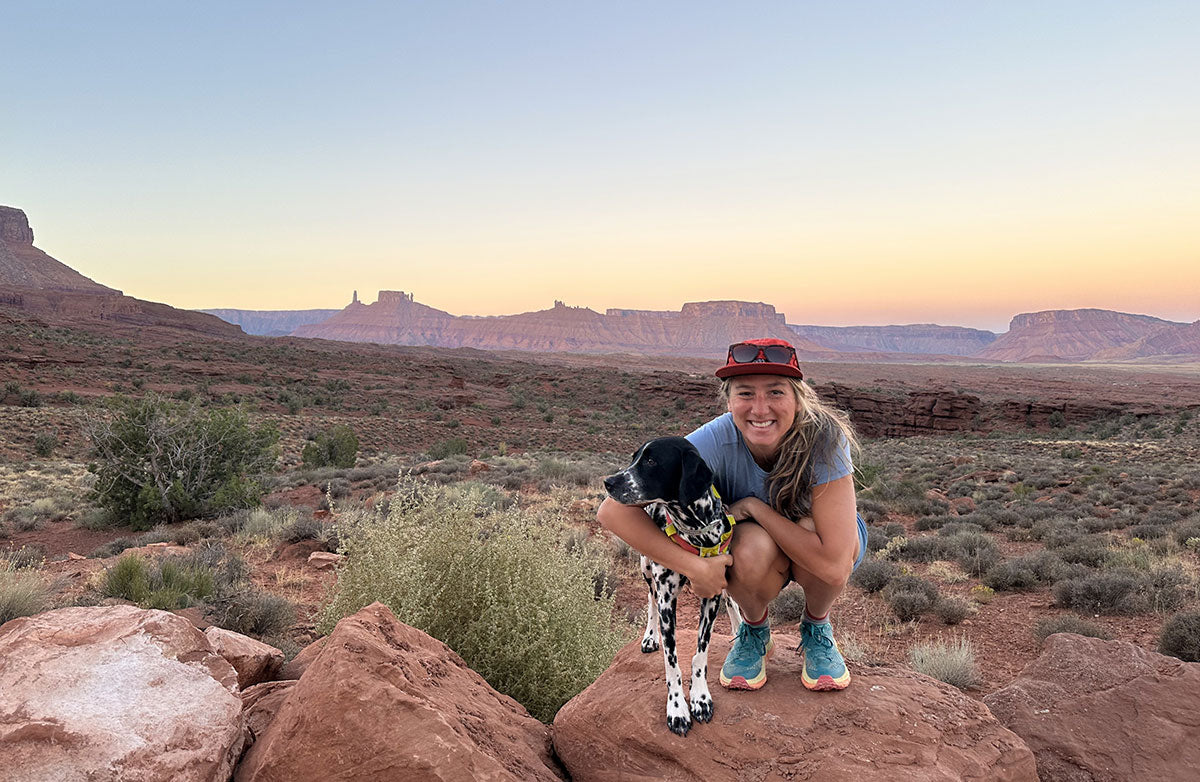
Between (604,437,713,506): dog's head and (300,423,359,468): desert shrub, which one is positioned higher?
(604,437,713,506): dog's head

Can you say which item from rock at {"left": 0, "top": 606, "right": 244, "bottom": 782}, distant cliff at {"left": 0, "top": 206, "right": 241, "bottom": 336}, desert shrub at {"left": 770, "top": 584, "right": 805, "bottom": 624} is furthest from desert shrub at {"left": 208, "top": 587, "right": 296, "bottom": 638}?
distant cliff at {"left": 0, "top": 206, "right": 241, "bottom": 336}

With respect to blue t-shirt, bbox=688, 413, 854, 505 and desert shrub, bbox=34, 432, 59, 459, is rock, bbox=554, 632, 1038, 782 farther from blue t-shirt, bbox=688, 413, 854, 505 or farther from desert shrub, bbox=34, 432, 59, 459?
desert shrub, bbox=34, 432, 59, 459

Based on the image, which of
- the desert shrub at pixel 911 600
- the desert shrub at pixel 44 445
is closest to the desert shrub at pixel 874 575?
the desert shrub at pixel 911 600

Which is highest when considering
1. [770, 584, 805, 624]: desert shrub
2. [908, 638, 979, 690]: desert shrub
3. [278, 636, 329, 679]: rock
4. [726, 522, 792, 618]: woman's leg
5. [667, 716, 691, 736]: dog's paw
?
[726, 522, 792, 618]: woman's leg

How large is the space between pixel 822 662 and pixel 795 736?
413 millimetres

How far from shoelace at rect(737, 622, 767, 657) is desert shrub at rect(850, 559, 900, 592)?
20.1ft

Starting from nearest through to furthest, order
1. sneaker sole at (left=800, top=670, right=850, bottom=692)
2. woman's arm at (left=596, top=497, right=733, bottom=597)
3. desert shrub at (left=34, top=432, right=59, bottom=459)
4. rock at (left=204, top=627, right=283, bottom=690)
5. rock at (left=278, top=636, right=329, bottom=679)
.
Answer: woman's arm at (left=596, top=497, right=733, bottom=597) < sneaker sole at (left=800, top=670, right=850, bottom=692) < rock at (left=204, top=627, right=283, bottom=690) < rock at (left=278, top=636, right=329, bottom=679) < desert shrub at (left=34, top=432, right=59, bottom=459)

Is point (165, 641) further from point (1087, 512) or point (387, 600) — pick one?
point (1087, 512)

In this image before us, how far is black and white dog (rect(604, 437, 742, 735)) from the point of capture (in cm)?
281

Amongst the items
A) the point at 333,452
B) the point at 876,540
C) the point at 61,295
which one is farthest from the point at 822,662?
the point at 61,295

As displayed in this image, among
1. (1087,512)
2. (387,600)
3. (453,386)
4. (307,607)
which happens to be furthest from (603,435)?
(387,600)

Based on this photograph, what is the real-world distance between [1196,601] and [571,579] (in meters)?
6.71

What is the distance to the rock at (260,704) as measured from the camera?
3012 mm

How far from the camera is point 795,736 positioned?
291 centimetres
